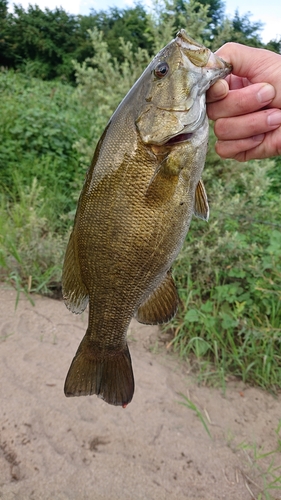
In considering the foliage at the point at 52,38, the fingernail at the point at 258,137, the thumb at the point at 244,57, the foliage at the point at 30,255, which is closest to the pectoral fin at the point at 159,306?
the fingernail at the point at 258,137

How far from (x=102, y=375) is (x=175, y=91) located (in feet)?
3.16

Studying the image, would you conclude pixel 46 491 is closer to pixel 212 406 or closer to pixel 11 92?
pixel 212 406

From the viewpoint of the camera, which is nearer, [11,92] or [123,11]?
[11,92]

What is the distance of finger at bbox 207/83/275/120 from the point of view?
157cm

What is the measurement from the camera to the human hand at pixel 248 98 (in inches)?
61.8

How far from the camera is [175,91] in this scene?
4.26 feet

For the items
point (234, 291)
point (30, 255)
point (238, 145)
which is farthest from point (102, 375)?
point (30, 255)

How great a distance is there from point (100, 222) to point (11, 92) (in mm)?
7865

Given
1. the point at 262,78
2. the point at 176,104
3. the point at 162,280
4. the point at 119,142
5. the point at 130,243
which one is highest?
the point at 262,78

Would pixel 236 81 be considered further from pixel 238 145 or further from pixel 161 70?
pixel 161 70

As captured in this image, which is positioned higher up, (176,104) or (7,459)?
(176,104)

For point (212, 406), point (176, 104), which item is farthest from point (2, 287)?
point (176, 104)

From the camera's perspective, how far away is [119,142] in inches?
51.0

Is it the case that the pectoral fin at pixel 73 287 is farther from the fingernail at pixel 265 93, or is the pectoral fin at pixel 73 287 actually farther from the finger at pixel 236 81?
the finger at pixel 236 81
